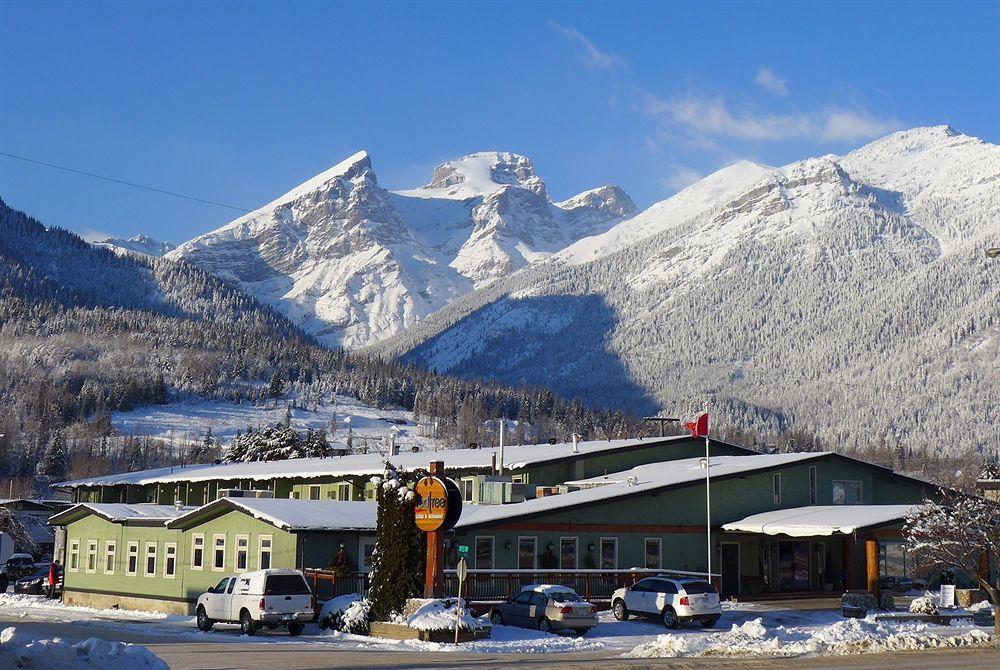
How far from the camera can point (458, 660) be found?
91.6 feet

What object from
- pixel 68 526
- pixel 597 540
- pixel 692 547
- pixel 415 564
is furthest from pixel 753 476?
pixel 68 526

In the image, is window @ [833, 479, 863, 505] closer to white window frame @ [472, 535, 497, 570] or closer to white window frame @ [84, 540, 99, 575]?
white window frame @ [472, 535, 497, 570]

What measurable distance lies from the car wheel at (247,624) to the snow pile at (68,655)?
43.2ft

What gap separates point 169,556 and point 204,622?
31.6 ft

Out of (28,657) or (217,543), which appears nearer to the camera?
(28,657)

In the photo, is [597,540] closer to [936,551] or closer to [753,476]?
[753,476]

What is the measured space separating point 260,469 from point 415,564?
114 feet

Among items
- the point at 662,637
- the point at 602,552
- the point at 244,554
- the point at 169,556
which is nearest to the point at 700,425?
the point at 602,552

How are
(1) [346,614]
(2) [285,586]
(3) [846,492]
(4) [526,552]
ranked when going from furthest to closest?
(3) [846,492] → (4) [526,552] → (1) [346,614] → (2) [285,586]

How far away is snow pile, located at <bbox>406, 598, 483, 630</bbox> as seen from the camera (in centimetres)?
3288

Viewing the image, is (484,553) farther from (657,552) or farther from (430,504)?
(430,504)

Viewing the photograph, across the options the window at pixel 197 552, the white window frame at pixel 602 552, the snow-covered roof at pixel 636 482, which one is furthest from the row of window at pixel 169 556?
the white window frame at pixel 602 552

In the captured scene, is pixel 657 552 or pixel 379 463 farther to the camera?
pixel 379 463

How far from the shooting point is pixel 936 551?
3556 cm
